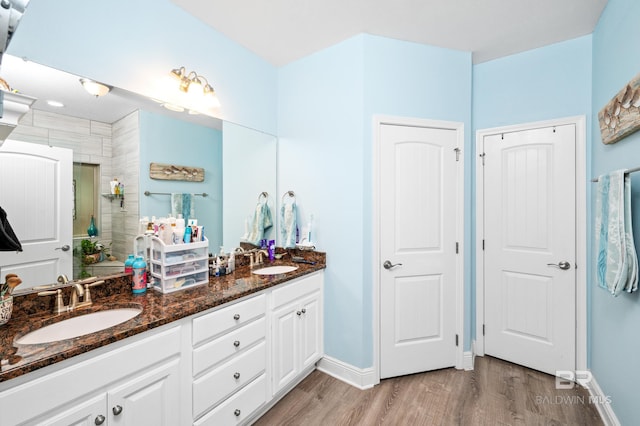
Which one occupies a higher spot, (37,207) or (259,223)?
(37,207)

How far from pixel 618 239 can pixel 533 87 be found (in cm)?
146

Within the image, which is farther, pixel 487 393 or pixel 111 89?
pixel 487 393

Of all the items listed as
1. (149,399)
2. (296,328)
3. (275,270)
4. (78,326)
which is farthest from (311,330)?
(78,326)

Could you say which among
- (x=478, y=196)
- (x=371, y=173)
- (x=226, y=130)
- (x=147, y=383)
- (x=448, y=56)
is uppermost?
(x=448, y=56)

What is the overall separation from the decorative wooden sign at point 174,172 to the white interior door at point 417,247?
1.37 metres

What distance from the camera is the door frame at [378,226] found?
7.07 feet

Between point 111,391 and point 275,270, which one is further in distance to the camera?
point 275,270

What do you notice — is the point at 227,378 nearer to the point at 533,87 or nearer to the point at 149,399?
→ the point at 149,399

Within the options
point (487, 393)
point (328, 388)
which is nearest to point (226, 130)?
point (328, 388)

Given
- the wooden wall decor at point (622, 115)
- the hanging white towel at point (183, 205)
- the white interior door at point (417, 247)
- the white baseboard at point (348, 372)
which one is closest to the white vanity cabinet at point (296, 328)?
the white baseboard at point (348, 372)

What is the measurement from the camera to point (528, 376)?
224 cm

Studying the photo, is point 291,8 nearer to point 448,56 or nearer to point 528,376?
point 448,56

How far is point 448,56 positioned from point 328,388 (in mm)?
2777

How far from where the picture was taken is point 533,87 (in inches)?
90.7
